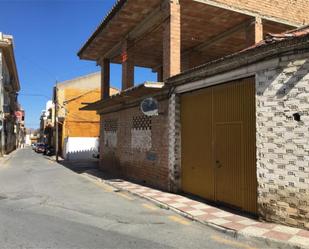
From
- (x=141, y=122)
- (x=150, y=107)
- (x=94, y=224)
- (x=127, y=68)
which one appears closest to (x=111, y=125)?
(x=127, y=68)

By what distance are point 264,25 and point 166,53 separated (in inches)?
160

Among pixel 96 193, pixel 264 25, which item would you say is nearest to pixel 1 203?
pixel 96 193

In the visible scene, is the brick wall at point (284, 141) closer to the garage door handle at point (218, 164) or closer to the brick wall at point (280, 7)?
the garage door handle at point (218, 164)

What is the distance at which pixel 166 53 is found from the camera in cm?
1219

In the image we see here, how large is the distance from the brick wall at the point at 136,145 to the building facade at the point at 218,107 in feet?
0.13

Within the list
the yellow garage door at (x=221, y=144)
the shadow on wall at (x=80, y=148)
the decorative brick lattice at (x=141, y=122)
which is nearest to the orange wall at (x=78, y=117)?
the shadow on wall at (x=80, y=148)

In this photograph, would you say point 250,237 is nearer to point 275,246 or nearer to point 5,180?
point 275,246

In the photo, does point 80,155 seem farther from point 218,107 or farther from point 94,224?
point 94,224

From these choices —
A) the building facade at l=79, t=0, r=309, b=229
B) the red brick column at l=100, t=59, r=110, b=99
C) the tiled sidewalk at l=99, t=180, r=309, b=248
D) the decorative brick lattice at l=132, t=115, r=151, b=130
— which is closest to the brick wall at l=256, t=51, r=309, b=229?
the building facade at l=79, t=0, r=309, b=229

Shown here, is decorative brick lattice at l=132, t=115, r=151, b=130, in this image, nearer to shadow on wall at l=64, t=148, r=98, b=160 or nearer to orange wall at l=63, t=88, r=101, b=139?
shadow on wall at l=64, t=148, r=98, b=160

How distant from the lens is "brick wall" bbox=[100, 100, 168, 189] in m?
12.1

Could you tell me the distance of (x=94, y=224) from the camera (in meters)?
7.49

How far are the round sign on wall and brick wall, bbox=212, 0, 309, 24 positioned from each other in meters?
3.89

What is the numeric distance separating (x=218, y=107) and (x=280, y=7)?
21.0 ft
